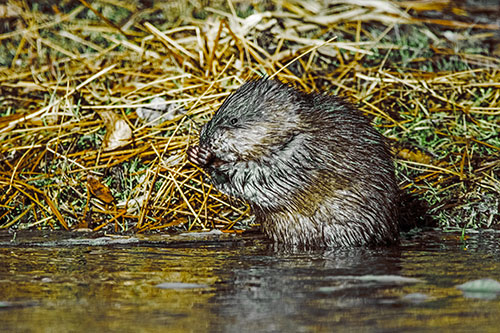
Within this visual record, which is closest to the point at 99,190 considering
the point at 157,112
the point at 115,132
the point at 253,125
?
the point at 115,132

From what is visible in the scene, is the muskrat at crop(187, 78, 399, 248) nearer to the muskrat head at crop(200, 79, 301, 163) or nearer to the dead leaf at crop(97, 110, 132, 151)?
the muskrat head at crop(200, 79, 301, 163)

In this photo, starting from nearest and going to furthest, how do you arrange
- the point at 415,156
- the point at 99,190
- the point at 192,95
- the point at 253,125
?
the point at 253,125 → the point at 99,190 → the point at 415,156 → the point at 192,95

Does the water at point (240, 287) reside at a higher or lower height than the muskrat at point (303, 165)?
lower

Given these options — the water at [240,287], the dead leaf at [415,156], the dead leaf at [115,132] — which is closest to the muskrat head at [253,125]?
the water at [240,287]

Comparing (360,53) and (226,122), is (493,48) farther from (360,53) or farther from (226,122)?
(226,122)

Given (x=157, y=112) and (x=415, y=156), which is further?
(x=157, y=112)

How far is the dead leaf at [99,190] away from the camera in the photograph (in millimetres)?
4816

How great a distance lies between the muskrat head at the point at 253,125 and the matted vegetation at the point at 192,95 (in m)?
0.60

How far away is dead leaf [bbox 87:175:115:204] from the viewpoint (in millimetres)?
4816

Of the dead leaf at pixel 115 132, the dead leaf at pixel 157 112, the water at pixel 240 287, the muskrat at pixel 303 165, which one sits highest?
the dead leaf at pixel 157 112

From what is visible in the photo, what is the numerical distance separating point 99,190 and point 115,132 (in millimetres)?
572

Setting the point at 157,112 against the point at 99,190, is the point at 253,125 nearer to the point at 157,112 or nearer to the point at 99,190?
the point at 99,190

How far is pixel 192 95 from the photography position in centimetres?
571

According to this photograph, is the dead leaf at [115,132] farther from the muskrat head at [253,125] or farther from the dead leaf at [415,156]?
the dead leaf at [415,156]
